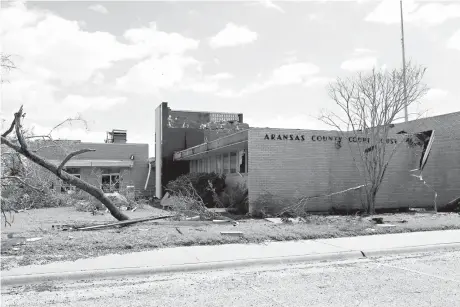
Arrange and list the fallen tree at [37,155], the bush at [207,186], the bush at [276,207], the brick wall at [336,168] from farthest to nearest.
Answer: the bush at [207,186]
the brick wall at [336,168]
the bush at [276,207]
the fallen tree at [37,155]

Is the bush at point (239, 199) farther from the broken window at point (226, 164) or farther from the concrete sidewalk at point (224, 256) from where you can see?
the concrete sidewalk at point (224, 256)

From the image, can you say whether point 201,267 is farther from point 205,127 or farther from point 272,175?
point 205,127

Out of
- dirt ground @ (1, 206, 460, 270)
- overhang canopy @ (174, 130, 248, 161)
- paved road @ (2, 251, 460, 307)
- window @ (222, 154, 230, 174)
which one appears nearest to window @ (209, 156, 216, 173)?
overhang canopy @ (174, 130, 248, 161)

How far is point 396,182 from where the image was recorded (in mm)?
19391

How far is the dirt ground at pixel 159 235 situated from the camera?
869cm

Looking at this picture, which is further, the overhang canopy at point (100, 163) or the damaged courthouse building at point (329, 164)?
the overhang canopy at point (100, 163)

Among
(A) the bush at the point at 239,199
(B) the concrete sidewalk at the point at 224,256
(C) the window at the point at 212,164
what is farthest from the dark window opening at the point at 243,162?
(B) the concrete sidewalk at the point at 224,256

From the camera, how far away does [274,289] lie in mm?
6512

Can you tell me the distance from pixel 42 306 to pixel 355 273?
518 cm

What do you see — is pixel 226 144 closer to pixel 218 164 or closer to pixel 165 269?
pixel 218 164

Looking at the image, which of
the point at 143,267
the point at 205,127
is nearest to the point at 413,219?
the point at 143,267

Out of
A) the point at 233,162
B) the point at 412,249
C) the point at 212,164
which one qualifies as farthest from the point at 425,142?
the point at 412,249

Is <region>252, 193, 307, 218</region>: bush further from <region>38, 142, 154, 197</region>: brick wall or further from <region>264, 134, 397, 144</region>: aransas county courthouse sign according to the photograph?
<region>38, 142, 154, 197</region>: brick wall

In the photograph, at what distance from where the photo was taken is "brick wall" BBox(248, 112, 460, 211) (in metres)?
16.7
